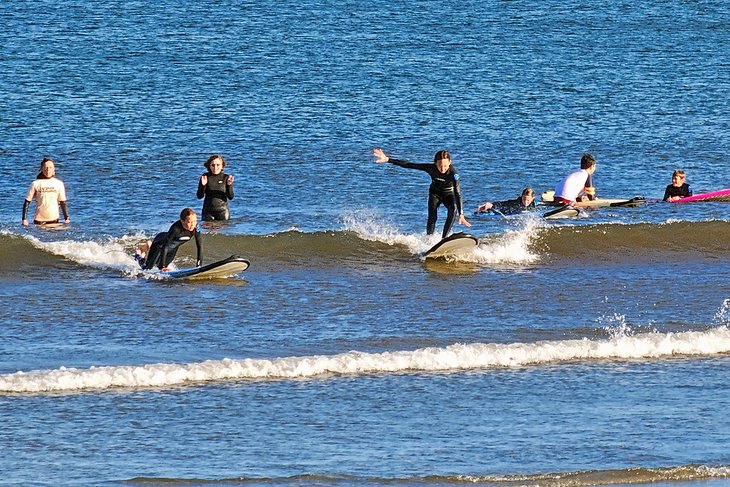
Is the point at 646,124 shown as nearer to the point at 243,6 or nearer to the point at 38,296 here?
the point at 38,296

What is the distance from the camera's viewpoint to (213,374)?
544 inches

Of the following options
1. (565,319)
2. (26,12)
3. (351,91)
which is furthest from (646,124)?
(26,12)

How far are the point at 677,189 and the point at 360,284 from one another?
9.49 metres

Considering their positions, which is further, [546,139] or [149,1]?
[149,1]

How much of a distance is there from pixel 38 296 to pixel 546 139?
18.7 metres

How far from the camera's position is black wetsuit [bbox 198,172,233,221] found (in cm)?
2294

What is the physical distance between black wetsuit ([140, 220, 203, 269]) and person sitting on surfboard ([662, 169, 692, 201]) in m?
11.1

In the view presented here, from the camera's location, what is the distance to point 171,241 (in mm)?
18766

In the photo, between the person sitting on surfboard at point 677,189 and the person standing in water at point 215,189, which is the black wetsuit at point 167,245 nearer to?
the person standing in water at point 215,189

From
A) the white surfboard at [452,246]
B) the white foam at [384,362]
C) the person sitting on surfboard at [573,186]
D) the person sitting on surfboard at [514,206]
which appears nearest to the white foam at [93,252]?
the white surfboard at [452,246]

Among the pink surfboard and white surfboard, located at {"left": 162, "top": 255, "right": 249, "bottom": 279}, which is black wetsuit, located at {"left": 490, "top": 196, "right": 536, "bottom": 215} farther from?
white surfboard, located at {"left": 162, "top": 255, "right": 249, "bottom": 279}

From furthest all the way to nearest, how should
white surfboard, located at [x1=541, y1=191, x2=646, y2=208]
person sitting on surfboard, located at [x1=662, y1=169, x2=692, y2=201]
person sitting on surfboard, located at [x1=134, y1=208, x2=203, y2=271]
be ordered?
person sitting on surfboard, located at [x1=662, y1=169, x2=692, y2=201]
white surfboard, located at [x1=541, y1=191, x2=646, y2=208]
person sitting on surfboard, located at [x1=134, y1=208, x2=203, y2=271]

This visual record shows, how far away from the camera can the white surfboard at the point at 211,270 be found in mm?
18641

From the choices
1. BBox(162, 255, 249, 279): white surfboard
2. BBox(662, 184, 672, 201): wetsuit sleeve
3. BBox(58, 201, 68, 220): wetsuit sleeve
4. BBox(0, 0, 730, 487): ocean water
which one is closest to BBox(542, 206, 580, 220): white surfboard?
BBox(0, 0, 730, 487): ocean water
